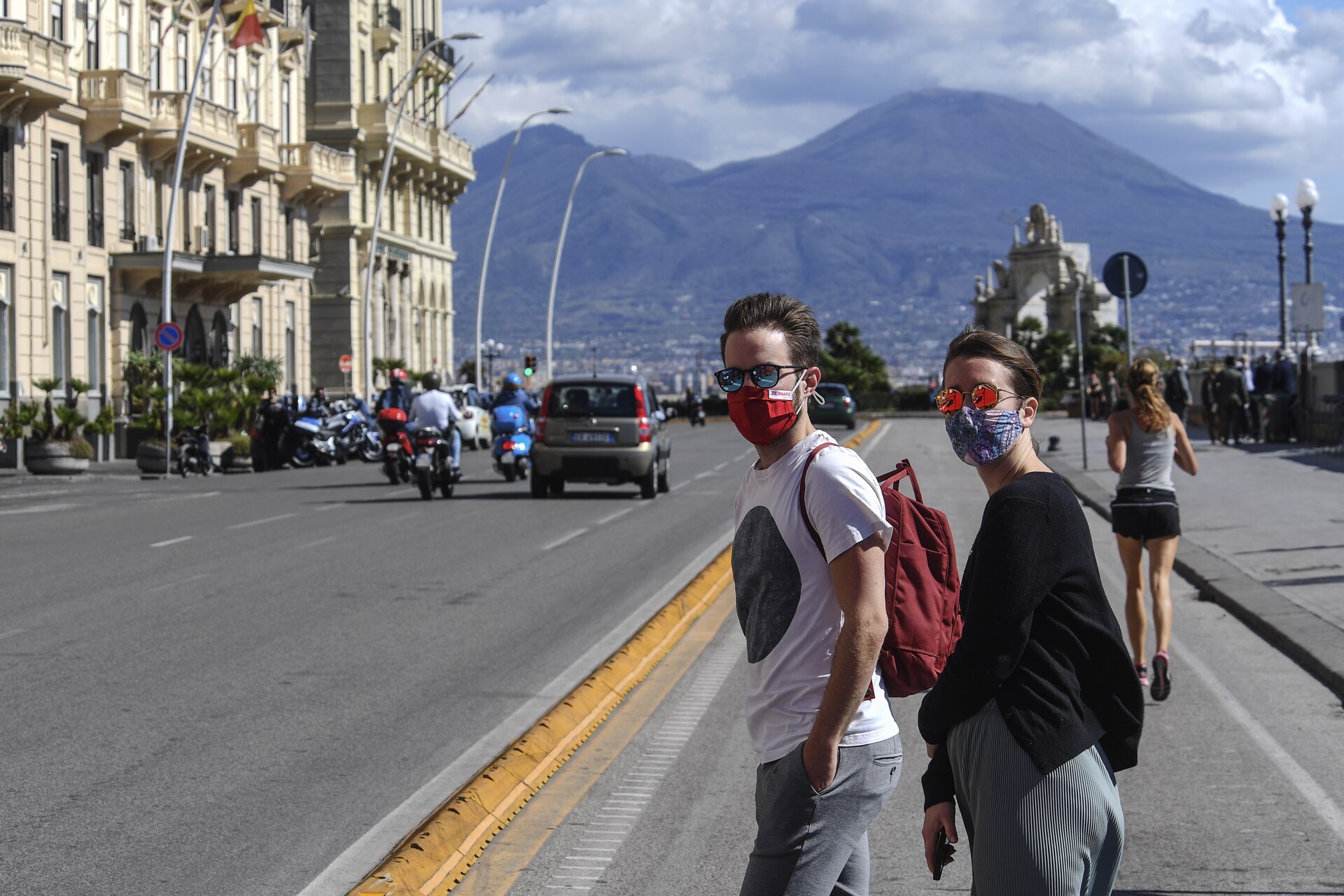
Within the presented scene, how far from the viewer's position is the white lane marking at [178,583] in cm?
1373

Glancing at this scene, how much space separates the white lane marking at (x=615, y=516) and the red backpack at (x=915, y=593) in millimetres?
16820

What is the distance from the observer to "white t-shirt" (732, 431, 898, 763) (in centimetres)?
375

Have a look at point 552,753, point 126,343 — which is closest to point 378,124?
point 126,343

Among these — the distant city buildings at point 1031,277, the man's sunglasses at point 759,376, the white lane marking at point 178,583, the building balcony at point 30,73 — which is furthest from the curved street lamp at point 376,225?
the distant city buildings at point 1031,277

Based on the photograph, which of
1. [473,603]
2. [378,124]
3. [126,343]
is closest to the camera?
[473,603]

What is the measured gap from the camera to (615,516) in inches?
862

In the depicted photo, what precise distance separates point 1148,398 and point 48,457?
25671 millimetres

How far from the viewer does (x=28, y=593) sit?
13.5 meters

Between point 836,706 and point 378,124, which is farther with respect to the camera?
point 378,124

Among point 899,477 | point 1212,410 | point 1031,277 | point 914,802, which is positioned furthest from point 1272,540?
point 1031,277

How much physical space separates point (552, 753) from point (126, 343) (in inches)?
1490

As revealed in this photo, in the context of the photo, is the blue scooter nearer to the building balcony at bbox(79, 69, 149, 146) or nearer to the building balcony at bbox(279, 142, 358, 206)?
the building balcony at bbox(79, 69, 149, 146)

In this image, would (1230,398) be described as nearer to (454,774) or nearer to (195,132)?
(195,132)

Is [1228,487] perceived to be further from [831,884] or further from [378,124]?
[378,124]
